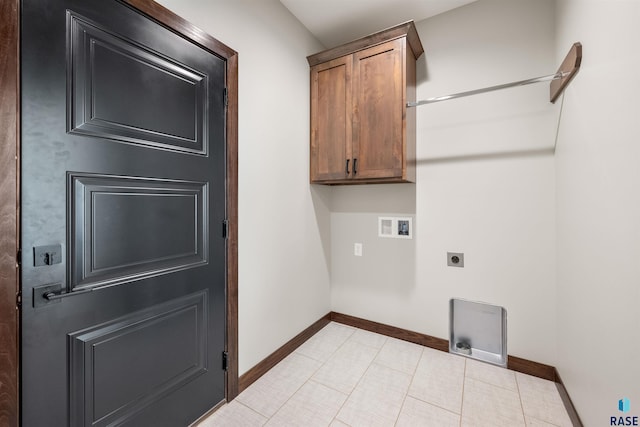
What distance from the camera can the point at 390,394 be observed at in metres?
1.79

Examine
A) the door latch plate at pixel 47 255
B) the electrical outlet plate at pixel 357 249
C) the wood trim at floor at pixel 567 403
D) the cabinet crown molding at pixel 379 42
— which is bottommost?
the wood trim at floor at pixel 567 403

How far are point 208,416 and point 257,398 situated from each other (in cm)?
29

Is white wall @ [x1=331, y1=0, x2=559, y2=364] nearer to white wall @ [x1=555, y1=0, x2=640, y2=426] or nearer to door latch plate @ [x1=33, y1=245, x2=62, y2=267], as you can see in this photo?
white wall @ [x1=555, y1=0, x2=640, y2=426]

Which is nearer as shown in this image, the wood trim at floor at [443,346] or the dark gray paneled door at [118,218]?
the dark gray paneled door at [118,218]

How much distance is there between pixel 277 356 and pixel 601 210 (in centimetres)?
215

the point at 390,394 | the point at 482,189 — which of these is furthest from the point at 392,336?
the point at 482,189

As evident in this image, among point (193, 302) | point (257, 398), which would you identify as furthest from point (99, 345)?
point (257, 398)

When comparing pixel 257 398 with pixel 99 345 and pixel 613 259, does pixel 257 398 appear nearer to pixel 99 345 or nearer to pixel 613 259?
pixel 99 345

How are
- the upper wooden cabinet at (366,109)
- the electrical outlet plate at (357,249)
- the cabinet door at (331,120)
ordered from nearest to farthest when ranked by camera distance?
the upper wooden cabinet at (366,109) → the cabinet door at (331,120) → the electrical outlet plate at (357,249)

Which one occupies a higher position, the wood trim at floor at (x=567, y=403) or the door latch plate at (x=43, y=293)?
the door latch plate at (x=43, y=293)

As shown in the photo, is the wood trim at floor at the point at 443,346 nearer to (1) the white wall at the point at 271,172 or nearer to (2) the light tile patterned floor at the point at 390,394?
(2) the light tile patterned floor at the point at 390,394

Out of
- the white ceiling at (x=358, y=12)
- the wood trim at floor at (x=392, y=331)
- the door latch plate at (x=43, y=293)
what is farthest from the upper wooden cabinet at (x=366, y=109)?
the door latch plate at (x=43, y=293)

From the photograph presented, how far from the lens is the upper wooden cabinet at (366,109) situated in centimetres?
209

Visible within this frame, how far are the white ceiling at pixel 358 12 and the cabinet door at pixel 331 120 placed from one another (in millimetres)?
343
